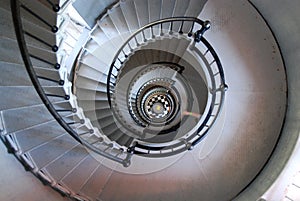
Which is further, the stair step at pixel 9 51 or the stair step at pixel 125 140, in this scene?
the stair step at pixel 125 140

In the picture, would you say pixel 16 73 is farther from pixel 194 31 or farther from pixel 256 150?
pixel 256 150

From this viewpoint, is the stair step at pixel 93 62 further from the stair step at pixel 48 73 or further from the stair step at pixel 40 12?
the stair step at pixel 40 12

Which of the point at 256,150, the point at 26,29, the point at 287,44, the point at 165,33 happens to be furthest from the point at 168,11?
the point at 256,150

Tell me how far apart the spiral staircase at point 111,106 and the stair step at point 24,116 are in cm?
1

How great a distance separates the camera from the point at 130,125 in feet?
24.5

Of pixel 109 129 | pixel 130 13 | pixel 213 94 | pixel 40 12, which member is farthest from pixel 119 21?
pixel 109 129

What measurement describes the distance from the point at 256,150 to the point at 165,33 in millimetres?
2960

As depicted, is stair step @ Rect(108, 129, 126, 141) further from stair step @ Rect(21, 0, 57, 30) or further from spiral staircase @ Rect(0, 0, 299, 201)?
stair step @ Rect(21, 0, 57, 30)

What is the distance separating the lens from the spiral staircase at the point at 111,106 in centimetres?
320

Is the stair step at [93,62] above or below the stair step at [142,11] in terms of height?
below

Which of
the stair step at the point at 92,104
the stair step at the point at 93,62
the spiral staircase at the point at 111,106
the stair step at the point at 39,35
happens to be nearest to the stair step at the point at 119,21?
the spiral staircase at the point at 111,106

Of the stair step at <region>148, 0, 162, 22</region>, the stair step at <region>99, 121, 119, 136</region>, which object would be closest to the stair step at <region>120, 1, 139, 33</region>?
the stair step at <region>148, 0, 162, 22</region>

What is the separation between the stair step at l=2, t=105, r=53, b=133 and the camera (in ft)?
10.2

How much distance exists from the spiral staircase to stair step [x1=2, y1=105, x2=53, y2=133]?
13mm
